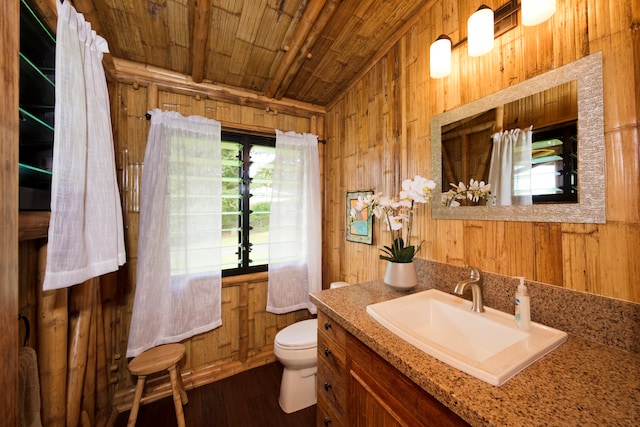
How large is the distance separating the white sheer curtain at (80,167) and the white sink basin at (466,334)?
1.23m

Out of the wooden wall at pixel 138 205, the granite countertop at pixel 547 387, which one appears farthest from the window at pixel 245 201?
the granite countertop at pixel 547 387

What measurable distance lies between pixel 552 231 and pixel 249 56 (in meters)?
2.01

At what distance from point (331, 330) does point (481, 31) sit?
4.82 feet

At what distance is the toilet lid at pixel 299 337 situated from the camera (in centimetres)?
156

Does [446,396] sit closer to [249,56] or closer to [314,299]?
[314,299]

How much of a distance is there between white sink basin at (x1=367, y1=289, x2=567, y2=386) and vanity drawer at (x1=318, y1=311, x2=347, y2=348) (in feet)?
0.53

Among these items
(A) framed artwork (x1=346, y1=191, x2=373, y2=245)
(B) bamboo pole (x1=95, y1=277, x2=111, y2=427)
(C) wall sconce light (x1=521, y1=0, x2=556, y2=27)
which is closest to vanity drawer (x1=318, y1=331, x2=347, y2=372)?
(A) framed artwork (x1=346, y1=191, x2=373, y2=245)

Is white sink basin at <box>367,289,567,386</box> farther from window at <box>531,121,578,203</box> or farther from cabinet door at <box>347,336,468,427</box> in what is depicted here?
window at <box>531,121,578,203</box>

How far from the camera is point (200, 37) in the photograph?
141 cm

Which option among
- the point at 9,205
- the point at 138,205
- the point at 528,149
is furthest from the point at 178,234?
the point at 528,149

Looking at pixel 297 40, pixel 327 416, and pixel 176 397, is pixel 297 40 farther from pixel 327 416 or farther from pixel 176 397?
pixel 176 397

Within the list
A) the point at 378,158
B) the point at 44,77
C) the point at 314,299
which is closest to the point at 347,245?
the point at 378,158

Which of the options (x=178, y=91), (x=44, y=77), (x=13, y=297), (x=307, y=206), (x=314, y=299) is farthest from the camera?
(x=307, y=206)

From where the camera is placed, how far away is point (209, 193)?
6.14 ft
